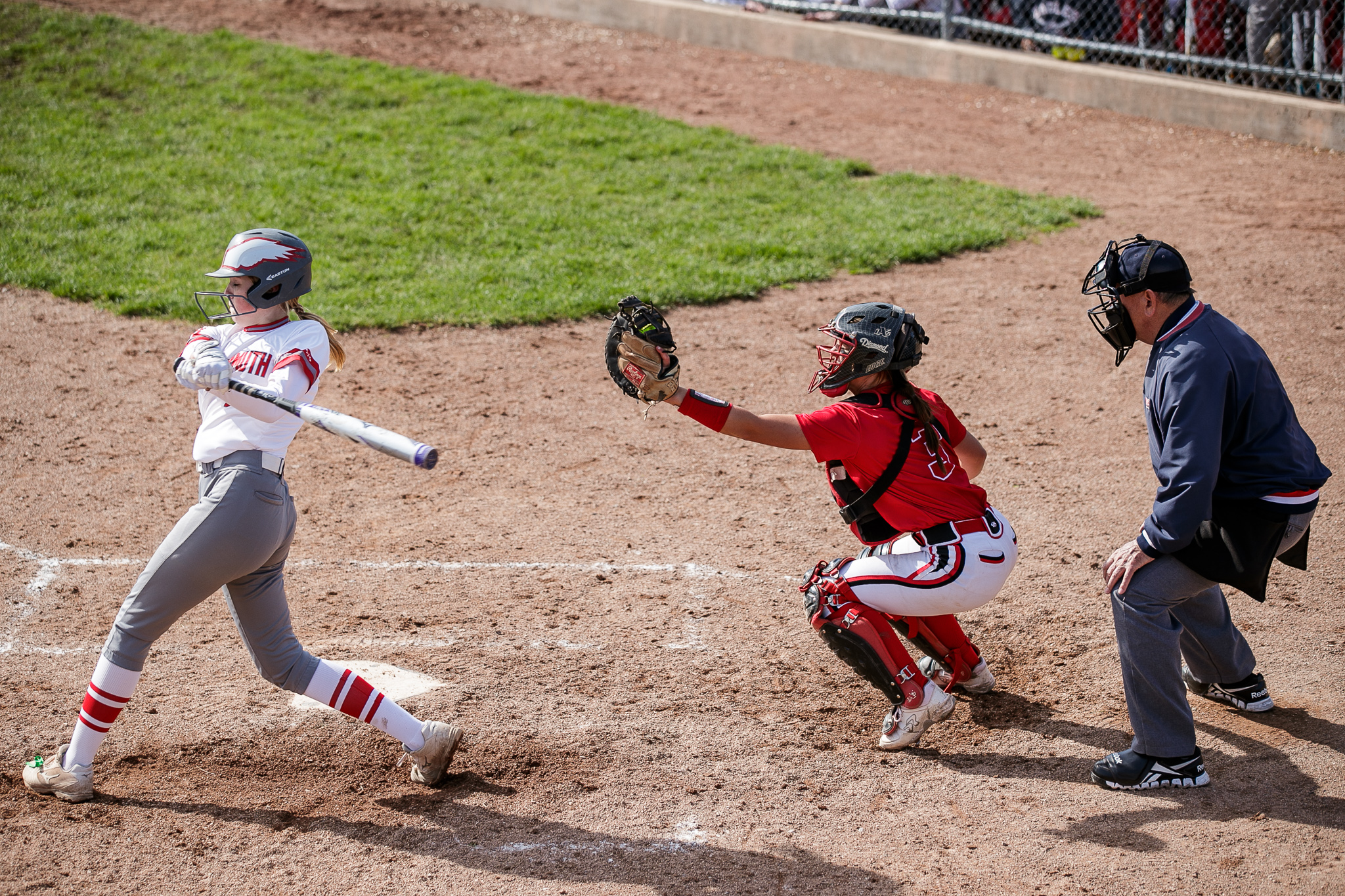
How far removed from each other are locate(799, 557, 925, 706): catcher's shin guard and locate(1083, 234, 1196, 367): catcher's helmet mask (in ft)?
4.30

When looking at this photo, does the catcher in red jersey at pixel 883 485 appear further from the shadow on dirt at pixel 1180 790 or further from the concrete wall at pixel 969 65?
the concrete wall at pixel 969 65

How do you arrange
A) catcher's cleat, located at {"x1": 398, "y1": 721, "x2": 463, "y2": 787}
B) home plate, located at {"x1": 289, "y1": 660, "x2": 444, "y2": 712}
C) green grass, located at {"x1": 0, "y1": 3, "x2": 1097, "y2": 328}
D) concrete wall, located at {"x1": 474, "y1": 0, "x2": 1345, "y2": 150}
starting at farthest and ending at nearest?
1. concrete wall, located at {"x1": 474, "y1": 0, "x2": 1345, "y2": 150}
2. green grass, located at {"x1": 0, "y1": 3, "x2": 1097, "y2": 328}
3. home plate, located at {"x1": 289, "y1": 660, "x2": 444, "y2": 712}
4. catcher's cleat, located at {"x1": 398, "y1": 721, "x2": 463, "y2": 787}

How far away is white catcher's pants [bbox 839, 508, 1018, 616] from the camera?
4348 millimetres

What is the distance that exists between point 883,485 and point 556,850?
1760 mm

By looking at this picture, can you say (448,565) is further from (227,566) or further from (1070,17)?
(1070,17)

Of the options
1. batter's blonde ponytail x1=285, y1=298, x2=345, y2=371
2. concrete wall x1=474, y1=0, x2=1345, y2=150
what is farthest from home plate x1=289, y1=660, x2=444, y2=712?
concrete wall x1=474, y1=0, x2=1345, y2=150

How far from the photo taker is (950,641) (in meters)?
4.82

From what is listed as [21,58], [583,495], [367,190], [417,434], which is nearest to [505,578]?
[583,495]

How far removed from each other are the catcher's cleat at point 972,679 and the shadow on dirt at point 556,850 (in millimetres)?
1220

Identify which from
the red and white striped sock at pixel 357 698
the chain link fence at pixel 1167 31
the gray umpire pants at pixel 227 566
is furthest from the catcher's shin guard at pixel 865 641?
the chain link fence at pixel 1167 31

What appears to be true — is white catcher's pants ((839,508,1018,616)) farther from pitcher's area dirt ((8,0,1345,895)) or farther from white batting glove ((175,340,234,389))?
white batting glove ((175,340,234,389))

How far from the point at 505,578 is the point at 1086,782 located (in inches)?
116

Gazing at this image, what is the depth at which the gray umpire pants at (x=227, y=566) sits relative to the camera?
3955mm

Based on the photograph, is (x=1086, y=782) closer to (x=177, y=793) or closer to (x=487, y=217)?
(x=177, y=793)
